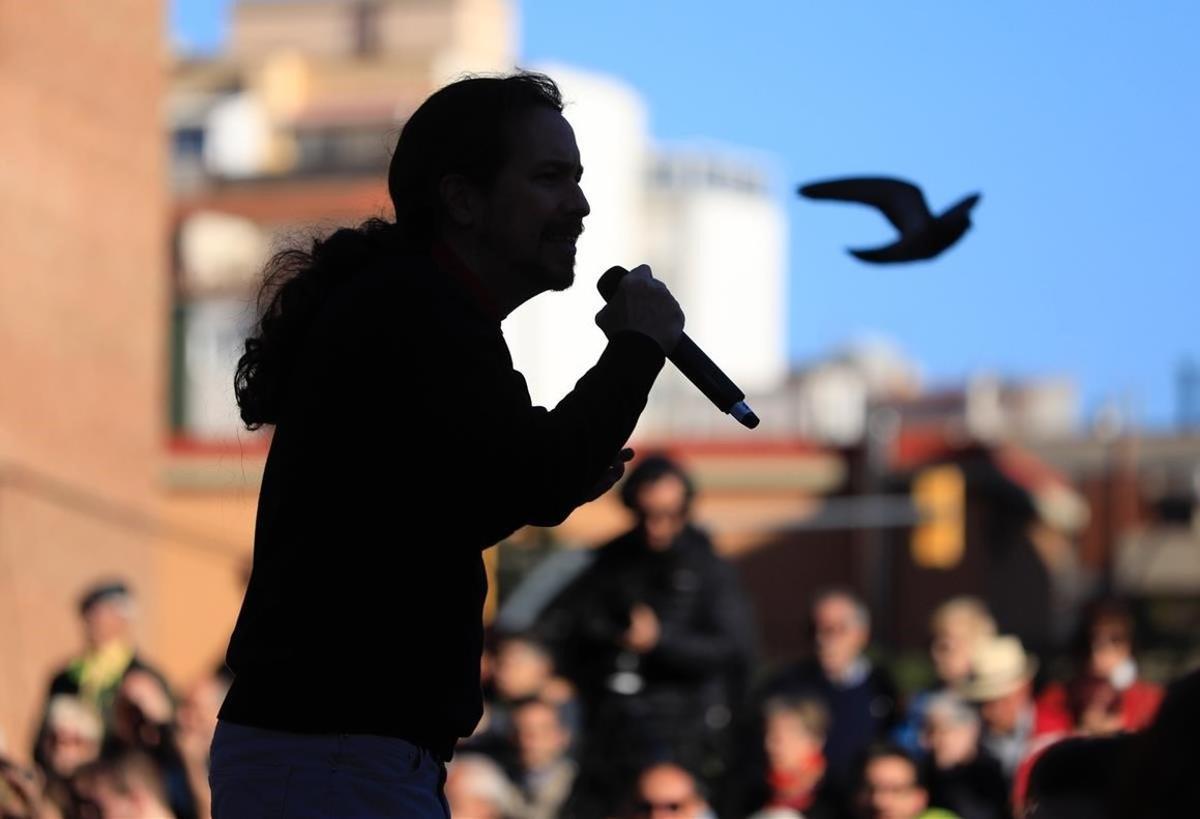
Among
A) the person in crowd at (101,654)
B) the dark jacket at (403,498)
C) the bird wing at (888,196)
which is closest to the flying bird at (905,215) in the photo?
the bird wing at (888,196)

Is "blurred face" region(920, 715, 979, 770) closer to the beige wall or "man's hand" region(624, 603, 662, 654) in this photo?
"man's hand" region(624, 603, 662, 654)

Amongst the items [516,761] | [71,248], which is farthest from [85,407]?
[516,761]

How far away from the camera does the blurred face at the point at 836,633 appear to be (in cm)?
796

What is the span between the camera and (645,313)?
3273 mm

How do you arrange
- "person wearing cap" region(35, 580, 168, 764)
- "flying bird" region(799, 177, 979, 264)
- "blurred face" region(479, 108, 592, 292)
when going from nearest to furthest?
"blurred face" region(479, 108, 592, 292), "flying bird" region(799, 177, 979, 264), "person wearing cap" region(35, 580, 168, 764)

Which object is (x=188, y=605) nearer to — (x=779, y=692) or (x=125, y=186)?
(x=125, y=186)

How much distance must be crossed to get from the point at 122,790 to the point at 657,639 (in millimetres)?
1679

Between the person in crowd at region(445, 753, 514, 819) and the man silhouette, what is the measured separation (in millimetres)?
3868

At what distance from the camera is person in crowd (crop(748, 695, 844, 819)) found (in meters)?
7.26

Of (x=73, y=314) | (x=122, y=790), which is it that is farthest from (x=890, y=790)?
(x=73, y=314)

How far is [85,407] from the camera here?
68.7 feet

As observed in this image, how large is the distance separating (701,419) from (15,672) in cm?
4981

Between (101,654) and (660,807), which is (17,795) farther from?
(101,654)

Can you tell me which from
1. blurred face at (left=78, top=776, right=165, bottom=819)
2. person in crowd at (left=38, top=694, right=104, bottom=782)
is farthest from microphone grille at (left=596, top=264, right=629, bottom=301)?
person in crowd at (left=38, top=694, right=104, bottom=782)
